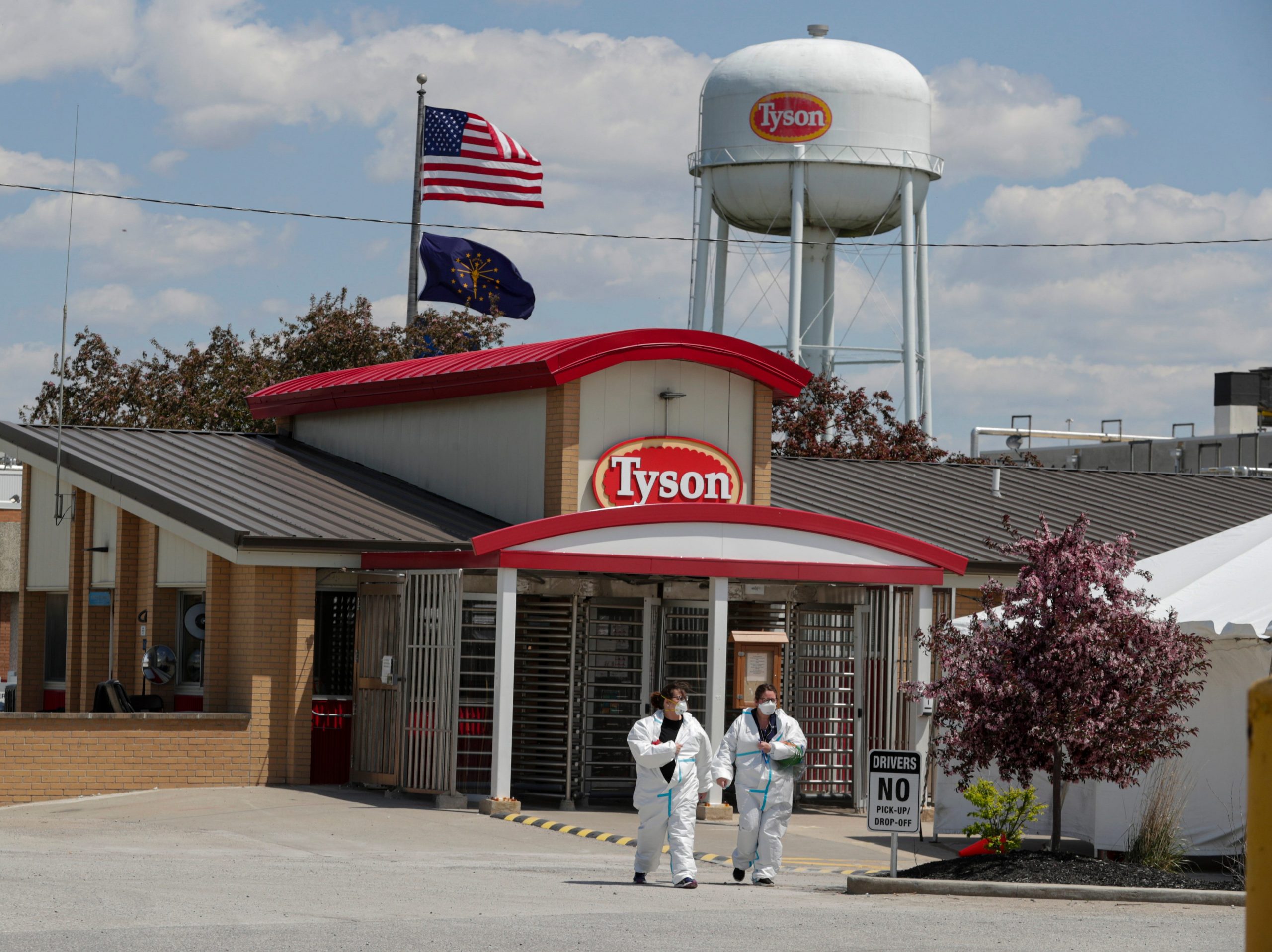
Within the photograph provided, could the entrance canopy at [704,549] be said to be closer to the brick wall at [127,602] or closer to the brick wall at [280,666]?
the brick wall at [280,666]

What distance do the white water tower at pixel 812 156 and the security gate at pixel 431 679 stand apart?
21.7 metres

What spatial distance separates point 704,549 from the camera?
19656mm

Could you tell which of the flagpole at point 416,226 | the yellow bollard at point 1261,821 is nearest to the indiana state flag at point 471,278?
the flagpole at point 416,226

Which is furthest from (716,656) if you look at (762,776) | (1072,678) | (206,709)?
(206,709)

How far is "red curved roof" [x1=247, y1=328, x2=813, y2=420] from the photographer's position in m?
21.1

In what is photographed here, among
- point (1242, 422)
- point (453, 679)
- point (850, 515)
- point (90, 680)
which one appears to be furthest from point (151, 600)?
point (1242, 422)

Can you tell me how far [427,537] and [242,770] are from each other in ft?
10.9

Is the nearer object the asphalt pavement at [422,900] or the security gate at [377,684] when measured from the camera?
the asphalt pavement at [422,900]

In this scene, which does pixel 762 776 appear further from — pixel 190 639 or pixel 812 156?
pixel 812 156

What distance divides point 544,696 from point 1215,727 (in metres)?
7.58

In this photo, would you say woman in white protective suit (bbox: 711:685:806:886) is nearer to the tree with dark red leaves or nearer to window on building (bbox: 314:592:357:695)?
window on building (bbox: 314:592:357:695)

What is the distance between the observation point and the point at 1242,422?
2233 inches

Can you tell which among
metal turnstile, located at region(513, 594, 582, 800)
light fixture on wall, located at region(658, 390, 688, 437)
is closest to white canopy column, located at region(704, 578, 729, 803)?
metal turnstile, located at region(513, 594, 582, 800)

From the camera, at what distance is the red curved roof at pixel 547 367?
21141mm
